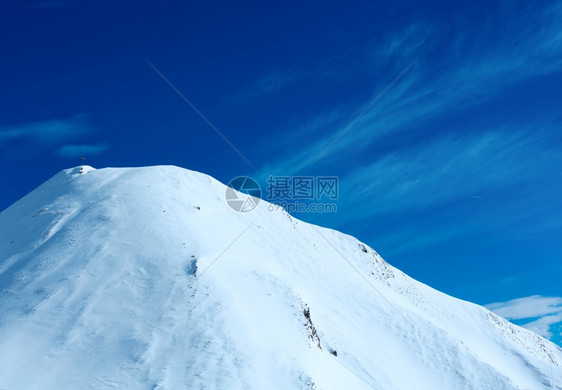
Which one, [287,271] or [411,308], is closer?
[287,271]

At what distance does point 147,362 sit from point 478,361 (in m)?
31.5

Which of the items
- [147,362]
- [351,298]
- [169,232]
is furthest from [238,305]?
[351,298]

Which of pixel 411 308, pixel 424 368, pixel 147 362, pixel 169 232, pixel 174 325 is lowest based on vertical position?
pixel 147 362

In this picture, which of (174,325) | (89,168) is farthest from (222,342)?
(89,168)

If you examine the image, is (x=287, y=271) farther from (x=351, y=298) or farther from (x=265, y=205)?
(x=265, y=205)

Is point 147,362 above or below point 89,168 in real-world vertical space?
below

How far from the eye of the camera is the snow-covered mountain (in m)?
24.9

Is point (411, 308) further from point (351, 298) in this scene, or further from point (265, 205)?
point (265, 205)

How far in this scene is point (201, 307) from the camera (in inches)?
1139

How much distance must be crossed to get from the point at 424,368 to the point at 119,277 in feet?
86.5

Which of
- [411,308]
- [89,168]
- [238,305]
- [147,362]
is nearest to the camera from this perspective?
[147,362]

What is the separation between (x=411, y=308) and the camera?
48.8 metres

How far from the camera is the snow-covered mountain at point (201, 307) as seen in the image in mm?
24906

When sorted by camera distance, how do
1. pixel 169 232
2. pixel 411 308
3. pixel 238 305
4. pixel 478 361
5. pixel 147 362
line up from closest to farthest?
pixel 147 362, pixel 238 305, pixel 169 232, pixel 478 361, pixel 411 308
